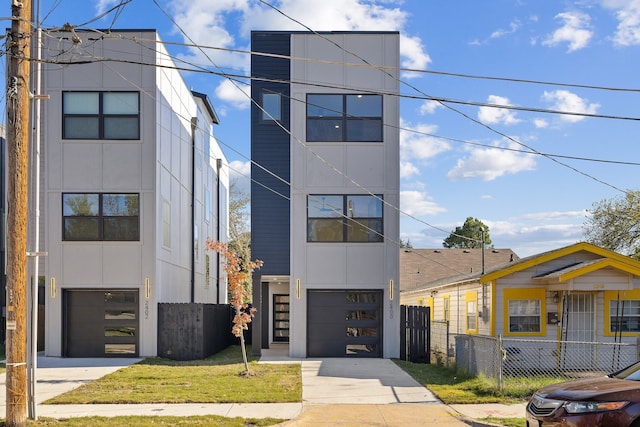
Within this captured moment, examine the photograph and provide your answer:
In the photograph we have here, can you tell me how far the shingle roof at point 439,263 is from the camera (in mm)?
33750

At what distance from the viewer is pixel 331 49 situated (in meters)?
20.9

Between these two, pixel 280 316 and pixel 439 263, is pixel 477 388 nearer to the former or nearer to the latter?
pixel 280 316

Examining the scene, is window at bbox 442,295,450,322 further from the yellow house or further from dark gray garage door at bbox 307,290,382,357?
the yellow house

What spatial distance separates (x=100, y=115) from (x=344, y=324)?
29.8 feet

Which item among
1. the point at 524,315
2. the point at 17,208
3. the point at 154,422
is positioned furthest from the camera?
the point at 524,315

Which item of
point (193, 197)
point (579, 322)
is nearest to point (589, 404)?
point (579, 322)

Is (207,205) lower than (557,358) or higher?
higher

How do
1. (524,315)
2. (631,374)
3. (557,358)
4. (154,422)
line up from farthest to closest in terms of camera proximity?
1. (524,315)
2. (557,358)
3. (154,422)
4. (631,374)

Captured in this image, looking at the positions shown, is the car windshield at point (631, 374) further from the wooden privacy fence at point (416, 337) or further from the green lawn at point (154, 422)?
the wooden privacy fence at point (416, 337)

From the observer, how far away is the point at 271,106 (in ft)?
71.1

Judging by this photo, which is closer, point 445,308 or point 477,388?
point 477,388

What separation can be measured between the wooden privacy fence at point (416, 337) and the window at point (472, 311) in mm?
1211

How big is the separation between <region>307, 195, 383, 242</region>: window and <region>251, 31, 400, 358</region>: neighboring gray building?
0.09 ft

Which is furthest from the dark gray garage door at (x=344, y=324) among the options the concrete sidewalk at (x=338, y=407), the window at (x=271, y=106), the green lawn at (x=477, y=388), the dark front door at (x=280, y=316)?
the dark front door at (x=280, y=316)
